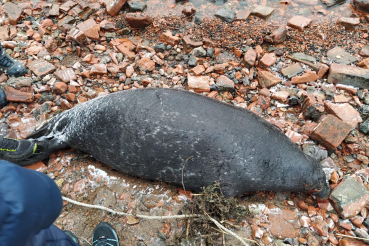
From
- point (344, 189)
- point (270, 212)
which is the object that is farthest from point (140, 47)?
point (344, 189)

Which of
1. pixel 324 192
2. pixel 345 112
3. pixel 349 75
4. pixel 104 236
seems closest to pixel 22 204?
pixel 104 236

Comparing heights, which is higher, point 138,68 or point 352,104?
point 138,68

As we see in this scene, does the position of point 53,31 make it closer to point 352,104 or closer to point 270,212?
point 270,212

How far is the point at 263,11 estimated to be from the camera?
14.3ft

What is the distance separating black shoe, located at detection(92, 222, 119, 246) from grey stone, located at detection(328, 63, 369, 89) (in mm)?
3198

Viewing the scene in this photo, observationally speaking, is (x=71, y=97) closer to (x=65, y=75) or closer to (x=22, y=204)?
(x=65, y=75)

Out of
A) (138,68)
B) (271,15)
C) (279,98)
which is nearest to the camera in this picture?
(279,98)

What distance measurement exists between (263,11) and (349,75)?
5.77 feet

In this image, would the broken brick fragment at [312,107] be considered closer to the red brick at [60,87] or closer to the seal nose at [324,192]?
the seal nose at [324,192]

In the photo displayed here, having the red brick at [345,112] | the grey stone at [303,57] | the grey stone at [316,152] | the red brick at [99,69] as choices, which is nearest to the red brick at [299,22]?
the grey stone at [303,57]

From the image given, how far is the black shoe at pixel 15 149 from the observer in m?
2.72

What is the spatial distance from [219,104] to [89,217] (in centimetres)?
163

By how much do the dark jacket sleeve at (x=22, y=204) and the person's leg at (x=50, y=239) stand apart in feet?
1.07

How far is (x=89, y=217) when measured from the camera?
2.53 metres
